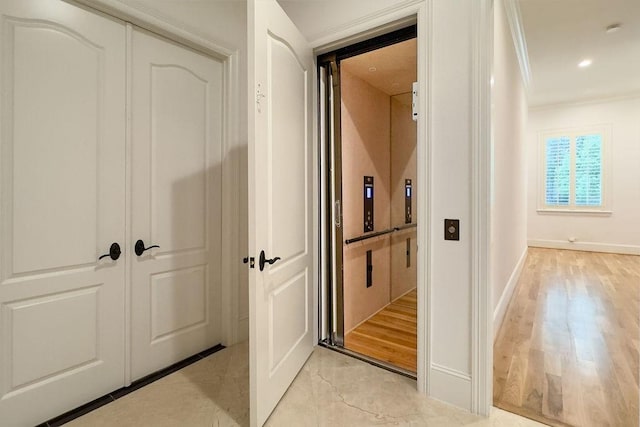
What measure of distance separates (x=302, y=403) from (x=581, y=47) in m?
5.09

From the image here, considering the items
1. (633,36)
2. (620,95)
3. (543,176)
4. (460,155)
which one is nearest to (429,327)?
(460,155)

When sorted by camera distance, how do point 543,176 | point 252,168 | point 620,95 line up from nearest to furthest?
point 252,168
point 620,95
point 543,176

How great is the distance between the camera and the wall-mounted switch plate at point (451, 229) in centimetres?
171

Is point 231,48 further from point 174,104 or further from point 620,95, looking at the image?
point 620,95

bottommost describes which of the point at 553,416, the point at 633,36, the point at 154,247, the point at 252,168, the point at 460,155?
the point at 553,416

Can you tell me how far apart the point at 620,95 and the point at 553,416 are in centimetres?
685

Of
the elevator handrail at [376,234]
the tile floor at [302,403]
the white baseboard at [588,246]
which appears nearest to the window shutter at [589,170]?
the white baseboard at [588,246]

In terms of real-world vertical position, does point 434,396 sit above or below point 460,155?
below

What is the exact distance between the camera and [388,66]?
278 cm

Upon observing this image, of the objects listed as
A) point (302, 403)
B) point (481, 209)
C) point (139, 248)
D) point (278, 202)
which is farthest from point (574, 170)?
point (139, 248)

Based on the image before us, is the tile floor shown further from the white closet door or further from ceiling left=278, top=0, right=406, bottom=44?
ceiling left=278, top=0, right=406, bottom=44

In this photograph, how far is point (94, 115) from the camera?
1.77 meters

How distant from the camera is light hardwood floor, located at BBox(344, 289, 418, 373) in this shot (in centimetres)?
233

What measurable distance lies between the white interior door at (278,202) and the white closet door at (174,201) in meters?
0.75
